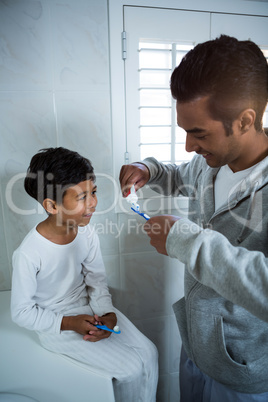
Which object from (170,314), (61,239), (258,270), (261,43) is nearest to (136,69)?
(261,43)

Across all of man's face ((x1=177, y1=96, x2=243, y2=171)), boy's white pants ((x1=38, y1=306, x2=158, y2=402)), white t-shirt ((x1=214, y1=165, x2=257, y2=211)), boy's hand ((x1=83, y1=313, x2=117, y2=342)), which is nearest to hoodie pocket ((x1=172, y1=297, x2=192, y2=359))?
boy's white pants ((x1=38, y1=306, x2=158, y2=402))

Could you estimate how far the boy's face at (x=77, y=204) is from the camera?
91cm

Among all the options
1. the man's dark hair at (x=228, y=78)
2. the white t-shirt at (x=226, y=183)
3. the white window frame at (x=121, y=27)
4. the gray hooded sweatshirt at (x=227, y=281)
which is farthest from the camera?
the white window frame at (x=121, y=27)

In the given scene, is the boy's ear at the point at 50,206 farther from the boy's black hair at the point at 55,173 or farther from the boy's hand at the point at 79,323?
the boy's hand at the point at 79,323

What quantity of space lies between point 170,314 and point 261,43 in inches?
49.0

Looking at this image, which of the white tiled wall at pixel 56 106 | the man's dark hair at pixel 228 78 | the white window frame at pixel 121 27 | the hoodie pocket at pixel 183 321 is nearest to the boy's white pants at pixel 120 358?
the hoodie pocket at pixel 183 321

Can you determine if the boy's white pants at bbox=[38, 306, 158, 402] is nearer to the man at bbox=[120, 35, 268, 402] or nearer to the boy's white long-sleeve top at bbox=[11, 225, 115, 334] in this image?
the boy's white long-sleeve top at bbox=[11, 225, 115, 334]

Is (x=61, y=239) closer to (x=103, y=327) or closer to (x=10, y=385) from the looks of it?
(x=103, y=327)

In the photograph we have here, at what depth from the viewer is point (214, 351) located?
76 centimetres

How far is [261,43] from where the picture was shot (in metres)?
1.13

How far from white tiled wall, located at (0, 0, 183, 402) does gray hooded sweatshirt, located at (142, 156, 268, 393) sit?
39cm

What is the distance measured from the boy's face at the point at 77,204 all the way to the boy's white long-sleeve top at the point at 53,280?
9cm

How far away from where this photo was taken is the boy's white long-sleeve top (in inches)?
34.4

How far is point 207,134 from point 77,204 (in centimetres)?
47
